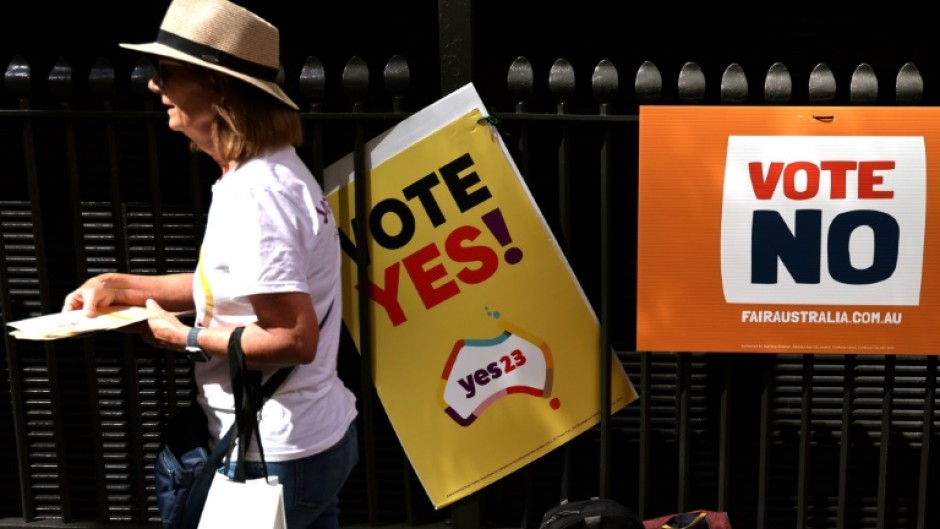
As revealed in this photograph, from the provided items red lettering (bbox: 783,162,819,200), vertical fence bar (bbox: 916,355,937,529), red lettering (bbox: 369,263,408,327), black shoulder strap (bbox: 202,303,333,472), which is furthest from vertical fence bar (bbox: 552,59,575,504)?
black shoulder strap (bbox: 202,303,333,472)

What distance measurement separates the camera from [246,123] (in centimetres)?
286

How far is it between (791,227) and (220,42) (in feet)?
6.93

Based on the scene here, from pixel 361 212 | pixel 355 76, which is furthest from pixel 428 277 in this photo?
pixel 355 76

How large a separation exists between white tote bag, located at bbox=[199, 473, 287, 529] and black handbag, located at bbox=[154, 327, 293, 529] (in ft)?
0.39

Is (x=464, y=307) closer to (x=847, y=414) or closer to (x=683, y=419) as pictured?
(x=683, y=419)

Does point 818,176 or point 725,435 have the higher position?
point 818,176

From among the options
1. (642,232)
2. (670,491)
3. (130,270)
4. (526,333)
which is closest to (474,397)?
(526,333)

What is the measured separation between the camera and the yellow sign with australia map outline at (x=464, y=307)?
4.19 m

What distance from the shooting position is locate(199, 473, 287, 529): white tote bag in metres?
2.76

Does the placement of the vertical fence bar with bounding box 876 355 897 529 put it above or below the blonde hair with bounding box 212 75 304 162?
below

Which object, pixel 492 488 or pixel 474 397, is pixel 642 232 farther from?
pixel 492 488

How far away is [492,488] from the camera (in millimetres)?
5137

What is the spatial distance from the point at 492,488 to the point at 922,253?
200cm

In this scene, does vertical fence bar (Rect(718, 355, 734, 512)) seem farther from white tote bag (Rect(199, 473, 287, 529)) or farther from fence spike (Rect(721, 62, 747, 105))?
white tote bag (Rect(199, 473, 287, 529))
